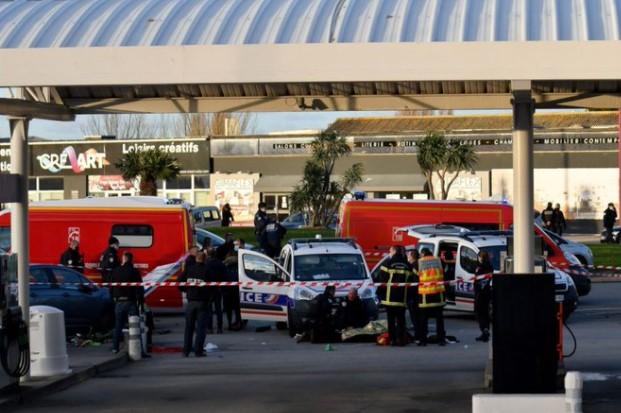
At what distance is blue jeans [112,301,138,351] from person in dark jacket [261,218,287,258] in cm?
1129

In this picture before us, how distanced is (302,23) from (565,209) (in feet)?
155

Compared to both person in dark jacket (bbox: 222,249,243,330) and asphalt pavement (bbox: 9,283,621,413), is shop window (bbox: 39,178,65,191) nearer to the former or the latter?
person in dark jacket (bbox: 222,249,243,330)

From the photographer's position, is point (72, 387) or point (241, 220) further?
point (241, 220)

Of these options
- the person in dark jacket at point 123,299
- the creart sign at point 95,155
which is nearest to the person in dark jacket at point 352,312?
the person in dark jacket at point 123,299

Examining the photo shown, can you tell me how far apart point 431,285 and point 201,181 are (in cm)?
4670

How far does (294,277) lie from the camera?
23156 millimetres

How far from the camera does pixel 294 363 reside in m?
18.5

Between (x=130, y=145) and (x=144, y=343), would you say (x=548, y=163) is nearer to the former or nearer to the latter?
(x=130, y=145)

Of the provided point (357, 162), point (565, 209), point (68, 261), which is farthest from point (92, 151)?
point (68, 261)

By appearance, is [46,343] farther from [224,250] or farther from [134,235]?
[134,235]

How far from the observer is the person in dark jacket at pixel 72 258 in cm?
2566

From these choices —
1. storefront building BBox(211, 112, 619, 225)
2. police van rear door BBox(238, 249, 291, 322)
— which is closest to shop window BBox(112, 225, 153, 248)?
police van rear door BBox(238, 249, 291, 322)

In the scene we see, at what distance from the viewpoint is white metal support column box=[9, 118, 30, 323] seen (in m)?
15.1

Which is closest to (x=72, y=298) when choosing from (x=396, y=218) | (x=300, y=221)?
(x=396, y=218)
